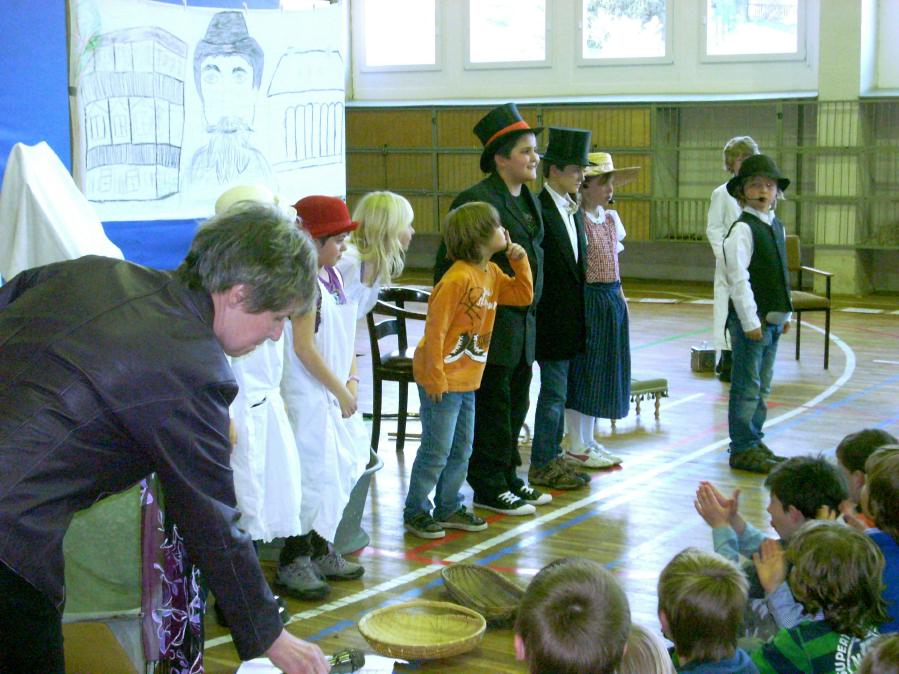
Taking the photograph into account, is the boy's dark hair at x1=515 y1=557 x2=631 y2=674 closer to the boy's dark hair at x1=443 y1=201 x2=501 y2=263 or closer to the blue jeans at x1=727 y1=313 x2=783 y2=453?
the boy's dark hair at x1=443 y1=201 x2=501 y2=263

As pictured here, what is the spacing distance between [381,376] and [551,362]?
101cm

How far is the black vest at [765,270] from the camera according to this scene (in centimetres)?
573

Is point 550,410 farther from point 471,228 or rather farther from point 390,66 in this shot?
point 390,66

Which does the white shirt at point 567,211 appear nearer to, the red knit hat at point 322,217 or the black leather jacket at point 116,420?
the red knit hat at point 322,217

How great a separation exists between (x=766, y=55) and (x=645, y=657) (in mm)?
11339

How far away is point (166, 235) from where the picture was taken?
18.7ft

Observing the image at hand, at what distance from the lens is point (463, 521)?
4949 mm

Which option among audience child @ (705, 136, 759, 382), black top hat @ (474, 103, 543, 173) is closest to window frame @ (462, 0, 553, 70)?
audience child @ (705, 136, 759, 382)

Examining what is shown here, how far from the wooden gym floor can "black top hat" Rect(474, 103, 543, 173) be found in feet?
5.22

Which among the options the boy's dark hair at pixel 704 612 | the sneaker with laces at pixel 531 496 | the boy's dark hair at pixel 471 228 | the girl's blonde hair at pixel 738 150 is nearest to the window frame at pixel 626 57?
the girl's blonde hair at pixel 738 150

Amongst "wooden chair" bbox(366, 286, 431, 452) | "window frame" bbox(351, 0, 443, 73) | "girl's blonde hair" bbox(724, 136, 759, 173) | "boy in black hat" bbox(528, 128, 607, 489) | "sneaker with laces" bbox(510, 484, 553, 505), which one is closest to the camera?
"sneaker with laces" bbox(510, 484, 553, 505)

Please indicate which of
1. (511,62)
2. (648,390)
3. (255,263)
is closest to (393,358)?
(648,390)

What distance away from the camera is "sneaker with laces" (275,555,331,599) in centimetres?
419

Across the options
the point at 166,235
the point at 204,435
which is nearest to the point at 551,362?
the point at 166,235
